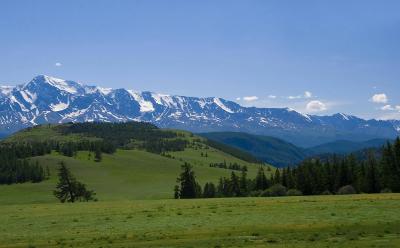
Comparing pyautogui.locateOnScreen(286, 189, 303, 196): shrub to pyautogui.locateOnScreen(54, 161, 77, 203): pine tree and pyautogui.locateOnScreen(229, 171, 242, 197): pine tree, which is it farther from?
pyautogui.locateOnScreen(54, 161, 77, 203): pine tree

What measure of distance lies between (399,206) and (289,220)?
14879 millimetres

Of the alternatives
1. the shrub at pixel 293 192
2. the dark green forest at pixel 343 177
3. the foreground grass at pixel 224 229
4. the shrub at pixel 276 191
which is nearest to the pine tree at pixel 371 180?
the dark green forest at pixel 343 177

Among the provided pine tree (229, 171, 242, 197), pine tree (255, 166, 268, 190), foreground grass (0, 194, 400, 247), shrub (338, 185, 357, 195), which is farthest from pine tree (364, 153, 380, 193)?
foreground grass (0, 194, 400, 247)

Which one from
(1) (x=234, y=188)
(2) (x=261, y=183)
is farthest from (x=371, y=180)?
(1) (x=234, y=188)

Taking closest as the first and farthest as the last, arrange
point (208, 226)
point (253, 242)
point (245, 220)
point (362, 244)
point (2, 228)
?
point (362, 244) < point (253, 242) < point (208, 226) < point (245, 220) < point (2, 228)

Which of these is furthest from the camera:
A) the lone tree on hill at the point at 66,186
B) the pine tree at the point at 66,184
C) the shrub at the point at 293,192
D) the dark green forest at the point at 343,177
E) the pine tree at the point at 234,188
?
the pine tree at the point at 234,188

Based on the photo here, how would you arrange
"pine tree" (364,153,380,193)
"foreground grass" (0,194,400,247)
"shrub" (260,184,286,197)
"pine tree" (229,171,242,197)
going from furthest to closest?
"pine tree" (229,171,242,197), "shrub" (260,184,286,197), "pine tree" (364,153,380,193), "foreground grass" (0,194,400,247)

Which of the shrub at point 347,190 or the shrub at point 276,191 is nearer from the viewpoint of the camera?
the shrub at point 347,190

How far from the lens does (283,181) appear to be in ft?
418

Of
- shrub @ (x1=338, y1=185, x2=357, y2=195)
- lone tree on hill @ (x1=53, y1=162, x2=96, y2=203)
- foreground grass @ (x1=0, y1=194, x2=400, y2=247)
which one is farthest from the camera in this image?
lone tree on hill @ (x1=53, y1=162, x2=96, y2=203)

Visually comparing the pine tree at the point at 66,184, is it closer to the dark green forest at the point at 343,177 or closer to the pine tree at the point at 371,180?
the dark green forest at the point at 343,177

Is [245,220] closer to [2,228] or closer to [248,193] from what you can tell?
[2,228]

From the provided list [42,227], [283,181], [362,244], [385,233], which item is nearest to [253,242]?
[362,244]

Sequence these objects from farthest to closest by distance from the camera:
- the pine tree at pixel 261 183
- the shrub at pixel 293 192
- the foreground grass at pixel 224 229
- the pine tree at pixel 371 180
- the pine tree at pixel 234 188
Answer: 1. the pine tree at pixel 234 188
2. the pine tree at pixel 261 183
3. the shrub at pixel 293 192
4. the pine tree at pixel 371 180
5. the foreground grass at pixel 224 229
